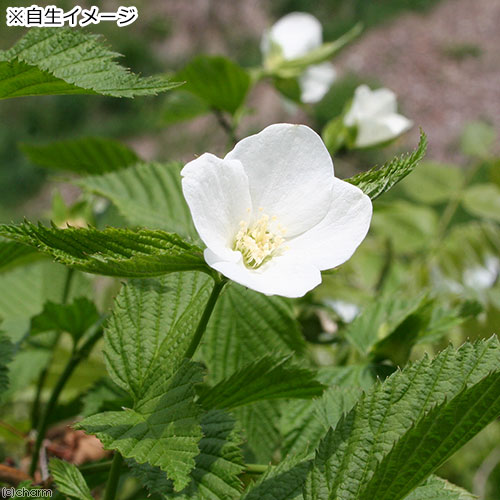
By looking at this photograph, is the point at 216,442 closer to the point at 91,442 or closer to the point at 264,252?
the point at 264,252

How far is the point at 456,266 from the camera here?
0.92m

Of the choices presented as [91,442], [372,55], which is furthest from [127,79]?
[372,55]

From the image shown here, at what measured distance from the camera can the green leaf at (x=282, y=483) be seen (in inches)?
15.3

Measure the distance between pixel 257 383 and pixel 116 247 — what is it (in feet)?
0.44

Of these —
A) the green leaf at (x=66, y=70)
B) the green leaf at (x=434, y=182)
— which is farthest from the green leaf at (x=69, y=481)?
the green leaf at (x=434, y=182)

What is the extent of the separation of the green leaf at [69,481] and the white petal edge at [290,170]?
0.70 feet

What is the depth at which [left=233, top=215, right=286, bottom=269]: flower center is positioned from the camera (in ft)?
1.45

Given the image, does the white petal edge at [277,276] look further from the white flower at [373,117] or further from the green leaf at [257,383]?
the white flower at [373,117]

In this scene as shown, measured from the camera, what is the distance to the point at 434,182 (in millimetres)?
1241

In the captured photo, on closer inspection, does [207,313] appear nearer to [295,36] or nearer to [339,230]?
[339,230]

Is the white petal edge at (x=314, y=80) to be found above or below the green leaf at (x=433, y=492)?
below

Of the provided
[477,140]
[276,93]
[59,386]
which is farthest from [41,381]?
→ [276,93]

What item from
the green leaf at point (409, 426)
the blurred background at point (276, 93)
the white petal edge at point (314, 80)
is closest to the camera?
the green leaf at point (409, 426)

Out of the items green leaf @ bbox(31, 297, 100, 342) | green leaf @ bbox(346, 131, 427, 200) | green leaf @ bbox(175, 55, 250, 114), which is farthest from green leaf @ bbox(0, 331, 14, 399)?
green leaf @ bbox(175, 55, 250, 114)
